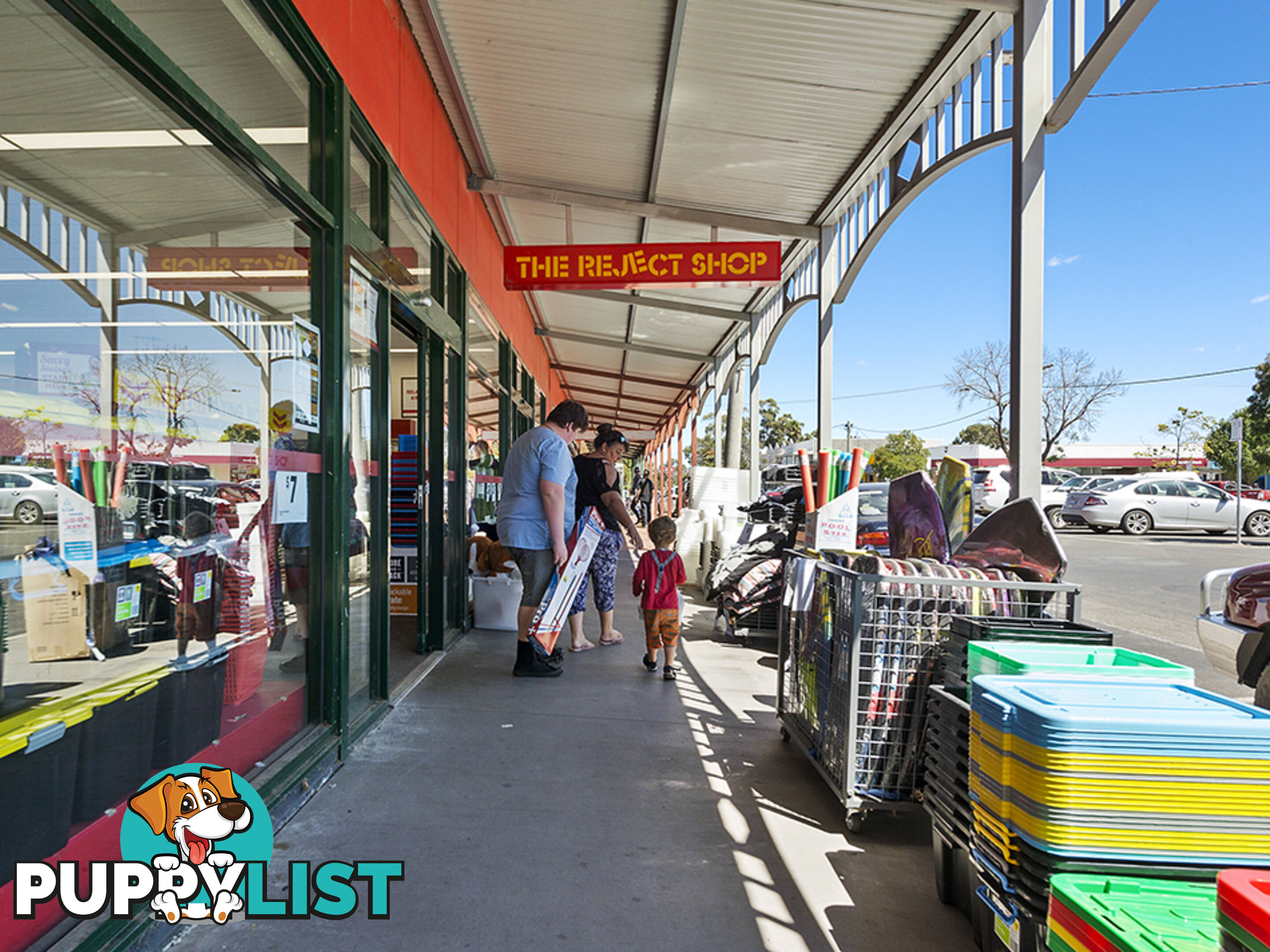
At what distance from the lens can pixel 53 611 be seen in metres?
2.13

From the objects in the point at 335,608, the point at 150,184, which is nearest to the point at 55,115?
the point at 150,184

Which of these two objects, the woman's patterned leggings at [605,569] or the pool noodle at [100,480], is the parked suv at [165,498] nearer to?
the pool noodle at [100,480]

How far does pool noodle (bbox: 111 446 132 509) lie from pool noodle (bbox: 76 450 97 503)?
0.11m

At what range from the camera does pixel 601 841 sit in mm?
2941

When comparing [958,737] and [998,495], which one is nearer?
[958,737]

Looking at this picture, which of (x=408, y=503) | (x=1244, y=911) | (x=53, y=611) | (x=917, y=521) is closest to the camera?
(x=1244, y=911)

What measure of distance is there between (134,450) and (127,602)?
0.46 metres

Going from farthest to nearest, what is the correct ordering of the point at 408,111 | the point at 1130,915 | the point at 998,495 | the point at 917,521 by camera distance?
the point at 998,495 < the point at 408,111 < the point at 917,521 < the point at 1130,915

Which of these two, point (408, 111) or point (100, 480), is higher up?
point (408, 111)

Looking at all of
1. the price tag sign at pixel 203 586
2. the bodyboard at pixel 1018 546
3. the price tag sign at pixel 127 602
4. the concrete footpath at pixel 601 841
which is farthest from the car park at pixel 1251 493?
the price tag sign at pixel 127 602

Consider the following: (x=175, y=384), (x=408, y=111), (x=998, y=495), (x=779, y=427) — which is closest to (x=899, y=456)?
(x=779, y=427)

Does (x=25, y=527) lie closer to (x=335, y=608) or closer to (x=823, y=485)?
(x=335, y=608)

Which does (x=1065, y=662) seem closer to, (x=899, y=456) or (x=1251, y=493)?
(x=1251, y=493)

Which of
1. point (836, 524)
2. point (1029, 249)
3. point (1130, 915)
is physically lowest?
point (1130, 915)
